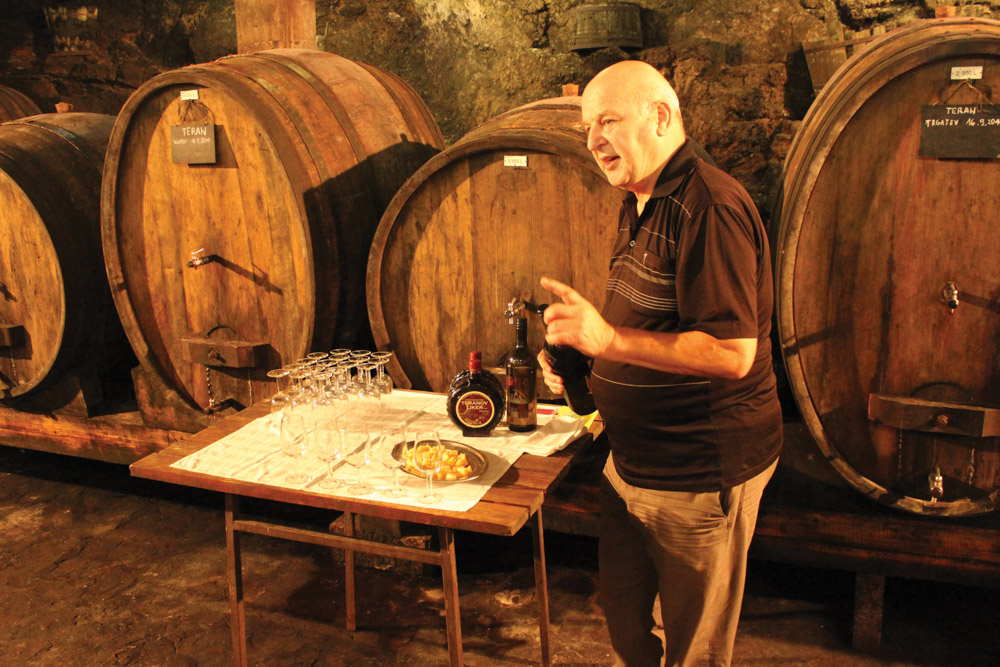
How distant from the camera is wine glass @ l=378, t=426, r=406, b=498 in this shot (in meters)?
1.78

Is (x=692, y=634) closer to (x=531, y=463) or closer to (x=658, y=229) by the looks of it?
(x=531, y=463)

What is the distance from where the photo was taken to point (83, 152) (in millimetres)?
3510

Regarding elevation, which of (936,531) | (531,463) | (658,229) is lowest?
(936,531)

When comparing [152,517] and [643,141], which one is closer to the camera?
[643,141]

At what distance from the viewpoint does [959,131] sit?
6.57 feet

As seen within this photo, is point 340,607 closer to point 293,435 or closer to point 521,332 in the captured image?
point 293,435

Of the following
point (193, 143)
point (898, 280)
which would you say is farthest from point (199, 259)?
point (898, 280)

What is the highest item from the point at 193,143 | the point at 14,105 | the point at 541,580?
the point at 14,105

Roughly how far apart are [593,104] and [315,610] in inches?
81.1

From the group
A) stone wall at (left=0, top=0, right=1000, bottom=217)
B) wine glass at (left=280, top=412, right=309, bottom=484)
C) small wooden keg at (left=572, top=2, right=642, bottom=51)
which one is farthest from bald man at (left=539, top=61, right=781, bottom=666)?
small wooden keg at (left=572, top=2, right=642, bottom=51)

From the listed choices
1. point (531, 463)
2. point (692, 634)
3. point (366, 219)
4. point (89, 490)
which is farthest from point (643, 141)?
point (89, 490)

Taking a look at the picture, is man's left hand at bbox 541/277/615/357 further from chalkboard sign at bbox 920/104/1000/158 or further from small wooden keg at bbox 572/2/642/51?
small wooden keg at bbox 572/2/642/51

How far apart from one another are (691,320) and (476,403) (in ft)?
2.46

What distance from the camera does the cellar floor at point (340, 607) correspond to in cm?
252
